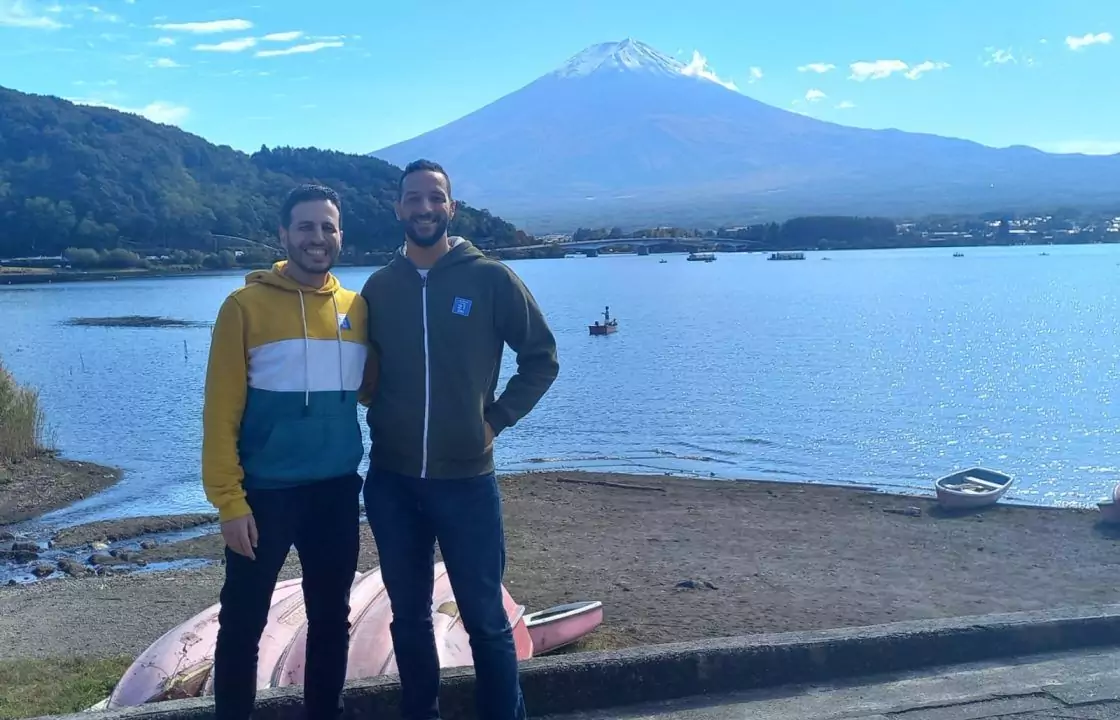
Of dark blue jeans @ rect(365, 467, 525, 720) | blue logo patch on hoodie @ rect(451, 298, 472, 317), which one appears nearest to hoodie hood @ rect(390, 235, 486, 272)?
blue logo patch on hoodie @ rect(451, 298, 472, 317)

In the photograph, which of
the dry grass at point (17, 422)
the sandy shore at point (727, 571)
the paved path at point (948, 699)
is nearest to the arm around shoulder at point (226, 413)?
the paved path at point (948, 699)

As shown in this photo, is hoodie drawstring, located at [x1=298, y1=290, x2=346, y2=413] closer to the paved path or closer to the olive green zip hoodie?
the olive green zip hoodie

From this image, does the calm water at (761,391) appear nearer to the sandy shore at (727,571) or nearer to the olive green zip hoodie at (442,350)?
the sandy shore at (727,571)

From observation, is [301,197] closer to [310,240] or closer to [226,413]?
[310,240]

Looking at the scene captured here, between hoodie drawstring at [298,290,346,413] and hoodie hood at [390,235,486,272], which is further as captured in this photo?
hoodie hood at [390,235,486,272]

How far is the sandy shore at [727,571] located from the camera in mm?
8281

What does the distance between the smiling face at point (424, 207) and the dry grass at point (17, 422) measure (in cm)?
1694

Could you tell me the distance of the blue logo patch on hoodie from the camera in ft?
12.5

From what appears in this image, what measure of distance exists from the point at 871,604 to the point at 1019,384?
84.5ft

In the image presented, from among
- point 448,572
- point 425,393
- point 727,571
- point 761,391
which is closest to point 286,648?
point 448,572

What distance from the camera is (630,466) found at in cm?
1953

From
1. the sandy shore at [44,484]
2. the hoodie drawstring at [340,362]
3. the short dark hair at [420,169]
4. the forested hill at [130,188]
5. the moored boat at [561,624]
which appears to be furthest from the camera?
the forested hill at [130,188]

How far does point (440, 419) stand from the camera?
12.5 ft

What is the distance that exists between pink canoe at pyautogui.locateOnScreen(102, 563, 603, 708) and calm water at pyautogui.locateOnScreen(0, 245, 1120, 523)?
409 inches
